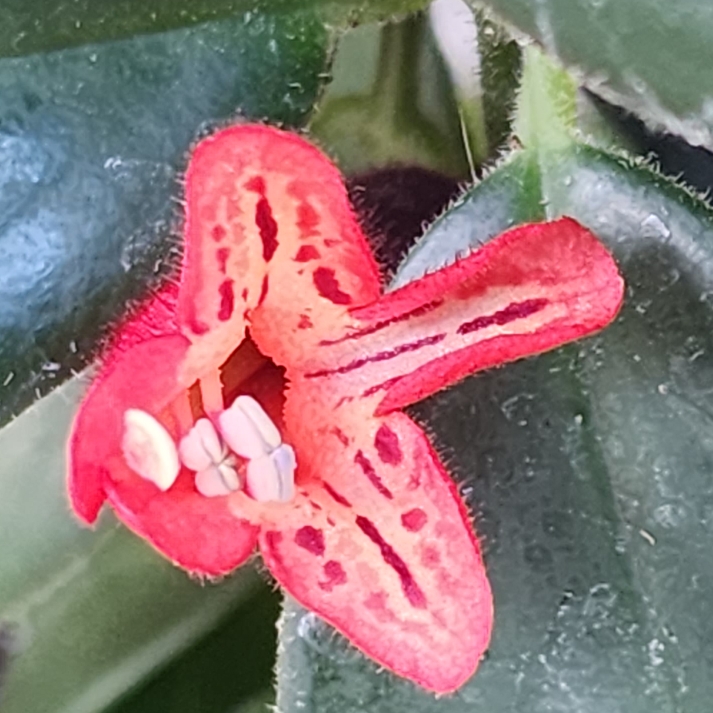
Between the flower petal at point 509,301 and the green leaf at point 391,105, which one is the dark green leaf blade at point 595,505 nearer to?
the flower petal at point 509,301

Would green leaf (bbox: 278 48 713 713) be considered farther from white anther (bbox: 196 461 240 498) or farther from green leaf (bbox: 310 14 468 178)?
green leaf (bbox: 310 14 468 178)

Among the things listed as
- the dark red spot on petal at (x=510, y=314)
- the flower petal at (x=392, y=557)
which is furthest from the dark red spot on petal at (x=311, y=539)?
the dark red spot on petal at (x=510, y=314)

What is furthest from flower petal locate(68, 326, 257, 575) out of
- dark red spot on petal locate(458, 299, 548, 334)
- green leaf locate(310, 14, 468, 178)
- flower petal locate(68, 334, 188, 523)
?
green leaf locate(310, 14, 468, 178)

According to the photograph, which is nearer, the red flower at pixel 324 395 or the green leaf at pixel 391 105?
the red flower at pixel 324 395

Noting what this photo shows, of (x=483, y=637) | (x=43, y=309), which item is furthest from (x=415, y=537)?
(x=43, y=309)

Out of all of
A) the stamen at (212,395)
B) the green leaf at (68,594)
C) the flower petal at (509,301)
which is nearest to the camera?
the flower petal at (509,301)

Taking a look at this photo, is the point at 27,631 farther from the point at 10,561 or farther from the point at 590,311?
the point at 590,311
